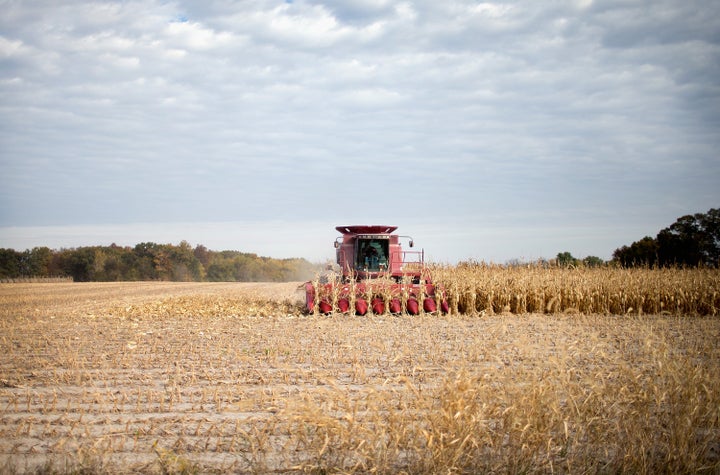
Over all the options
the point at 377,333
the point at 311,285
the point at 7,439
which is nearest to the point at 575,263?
the point at 311,285

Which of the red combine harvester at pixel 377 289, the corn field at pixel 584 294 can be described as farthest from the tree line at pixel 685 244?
the red combine harvester at pixel 377 289

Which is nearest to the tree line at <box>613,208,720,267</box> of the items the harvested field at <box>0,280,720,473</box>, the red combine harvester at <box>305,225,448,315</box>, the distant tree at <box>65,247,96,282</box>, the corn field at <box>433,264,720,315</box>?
the corn field at <box>433,264,720,315</box>

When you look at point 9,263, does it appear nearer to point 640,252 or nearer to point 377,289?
point 377,289

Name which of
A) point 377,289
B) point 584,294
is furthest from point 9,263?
point 584,294

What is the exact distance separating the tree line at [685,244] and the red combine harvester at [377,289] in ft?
66.5

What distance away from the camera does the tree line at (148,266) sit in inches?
1972

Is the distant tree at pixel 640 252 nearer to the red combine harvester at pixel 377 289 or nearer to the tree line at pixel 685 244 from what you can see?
the tree line at pixel 685 244

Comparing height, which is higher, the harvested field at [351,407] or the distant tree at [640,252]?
the distant tree at [640,252]

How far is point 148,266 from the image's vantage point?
5453 cm

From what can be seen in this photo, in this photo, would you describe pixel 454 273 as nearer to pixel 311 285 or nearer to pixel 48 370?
pixel 311 285

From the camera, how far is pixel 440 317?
1669 cm

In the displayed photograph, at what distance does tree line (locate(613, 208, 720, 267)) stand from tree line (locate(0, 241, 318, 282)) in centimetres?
2704

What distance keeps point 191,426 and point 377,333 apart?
7.16m

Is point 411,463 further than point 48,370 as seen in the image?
No
